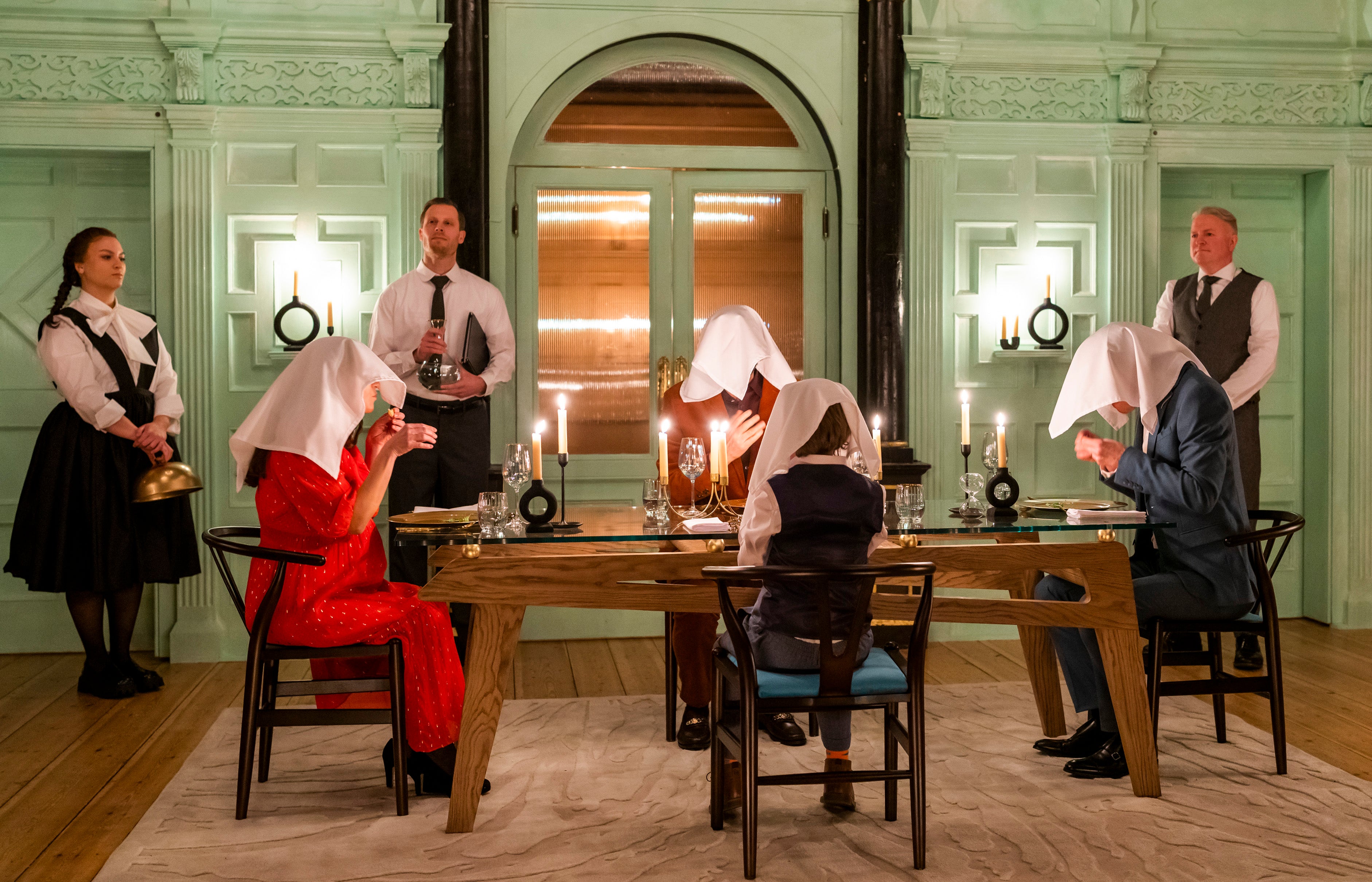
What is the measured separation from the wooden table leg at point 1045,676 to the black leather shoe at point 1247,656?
1.52 m

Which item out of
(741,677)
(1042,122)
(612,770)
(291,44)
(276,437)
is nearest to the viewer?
(741,677)

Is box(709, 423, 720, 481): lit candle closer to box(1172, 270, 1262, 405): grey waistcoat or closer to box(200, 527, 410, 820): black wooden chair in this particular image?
box(200, 527, 410, 820): black wooden chair

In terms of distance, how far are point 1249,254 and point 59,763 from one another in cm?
573

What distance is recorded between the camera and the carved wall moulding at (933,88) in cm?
561

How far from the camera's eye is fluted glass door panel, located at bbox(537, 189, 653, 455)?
18.8 feet

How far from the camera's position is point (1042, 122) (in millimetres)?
5719

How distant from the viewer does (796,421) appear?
9.78 ft

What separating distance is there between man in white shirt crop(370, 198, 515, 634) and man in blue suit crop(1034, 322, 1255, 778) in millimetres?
2356

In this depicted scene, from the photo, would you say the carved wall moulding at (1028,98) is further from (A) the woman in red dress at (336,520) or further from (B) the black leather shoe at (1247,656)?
(A) the woman in red dress at (336,520)

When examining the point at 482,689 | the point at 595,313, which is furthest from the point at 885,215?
the point at 482,689

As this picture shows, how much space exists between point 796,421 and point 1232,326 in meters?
3.01

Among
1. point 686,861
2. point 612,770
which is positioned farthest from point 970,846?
point 612,770

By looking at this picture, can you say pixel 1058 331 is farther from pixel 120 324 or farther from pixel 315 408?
pixel 120 324

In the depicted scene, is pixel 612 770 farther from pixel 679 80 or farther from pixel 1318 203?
pixel 1318 203
